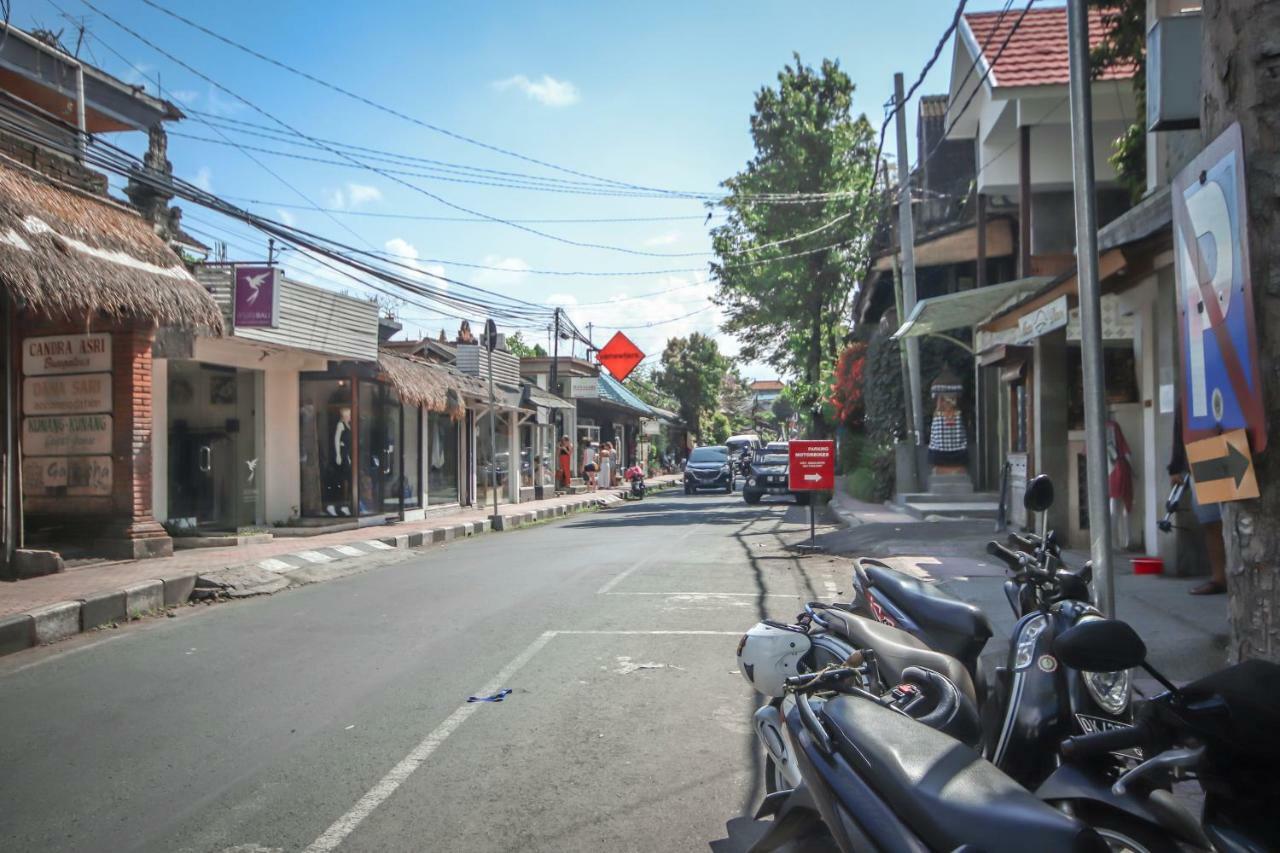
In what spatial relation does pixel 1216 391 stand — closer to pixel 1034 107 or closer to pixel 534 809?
pixel 534 809

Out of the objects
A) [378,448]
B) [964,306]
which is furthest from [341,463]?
[964,306]

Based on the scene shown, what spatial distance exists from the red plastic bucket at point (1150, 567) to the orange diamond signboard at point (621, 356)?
85.6ft

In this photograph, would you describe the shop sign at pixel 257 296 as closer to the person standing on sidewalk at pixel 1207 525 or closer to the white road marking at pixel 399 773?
the white road marking at pixel 399 773

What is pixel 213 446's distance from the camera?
1756cm

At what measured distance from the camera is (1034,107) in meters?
15.0

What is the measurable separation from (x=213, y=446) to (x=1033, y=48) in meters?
15.7

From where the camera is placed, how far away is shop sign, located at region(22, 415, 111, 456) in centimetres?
1291

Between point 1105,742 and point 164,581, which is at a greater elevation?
point 1105,742

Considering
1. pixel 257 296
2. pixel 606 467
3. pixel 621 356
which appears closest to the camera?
pixel 257 296

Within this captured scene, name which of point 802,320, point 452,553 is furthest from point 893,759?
point 802,320

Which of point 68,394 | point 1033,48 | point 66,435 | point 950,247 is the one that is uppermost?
point 1033,48

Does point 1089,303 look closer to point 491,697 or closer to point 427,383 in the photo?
point 491,697

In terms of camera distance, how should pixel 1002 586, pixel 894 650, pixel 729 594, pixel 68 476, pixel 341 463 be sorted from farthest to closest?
pixel 341 463 < pixel 68 476 < pixel 729 594 < pixel 1002 586 < pixel 894 650

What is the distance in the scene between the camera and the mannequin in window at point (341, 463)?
1872cm
